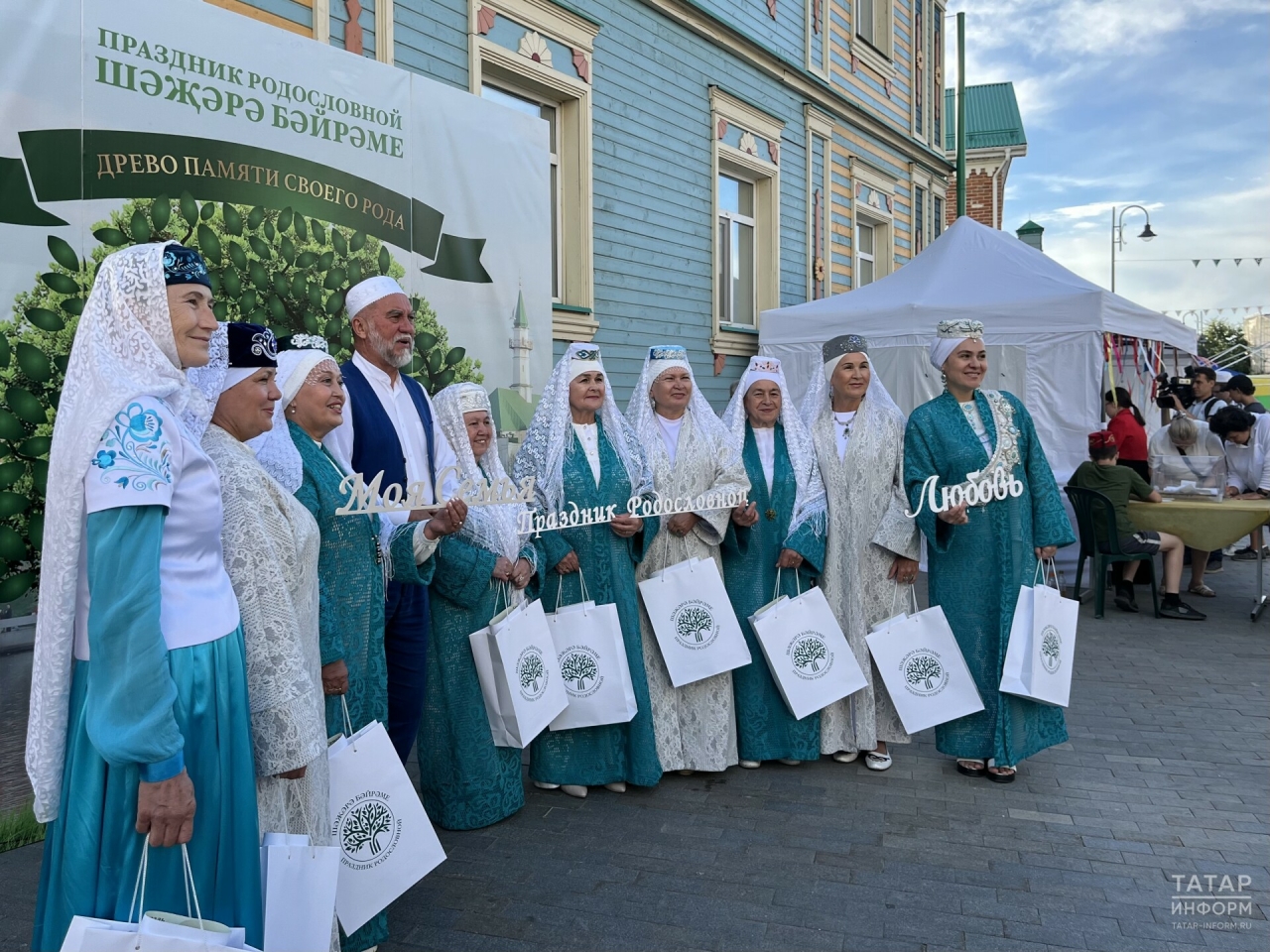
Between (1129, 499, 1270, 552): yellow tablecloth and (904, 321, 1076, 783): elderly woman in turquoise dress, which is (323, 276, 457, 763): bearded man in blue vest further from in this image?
(1129, 499, 1270, 552): yellow tablecloth

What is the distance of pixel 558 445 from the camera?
3.90 metres

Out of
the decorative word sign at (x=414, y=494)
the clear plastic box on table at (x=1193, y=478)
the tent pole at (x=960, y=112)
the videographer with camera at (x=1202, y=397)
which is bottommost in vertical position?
the clear plastic box on table at (x=1193, y=478)

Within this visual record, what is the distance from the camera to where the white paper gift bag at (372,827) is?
2.57m

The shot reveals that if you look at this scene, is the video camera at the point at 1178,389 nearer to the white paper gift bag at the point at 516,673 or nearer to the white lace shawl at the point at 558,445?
the white lace shawl at the point at 558,445

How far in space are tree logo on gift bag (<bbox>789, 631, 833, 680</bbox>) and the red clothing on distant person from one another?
6084 mm

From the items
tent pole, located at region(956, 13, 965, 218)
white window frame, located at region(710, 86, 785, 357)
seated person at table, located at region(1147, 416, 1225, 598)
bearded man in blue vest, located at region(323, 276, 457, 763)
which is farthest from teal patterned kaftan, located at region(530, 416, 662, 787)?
tent pole, located at region(956, 13, 965, 218)

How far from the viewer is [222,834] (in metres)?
1.92

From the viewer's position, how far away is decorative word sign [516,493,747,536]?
3.57 m

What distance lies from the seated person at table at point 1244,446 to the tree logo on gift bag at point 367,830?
7612 mm

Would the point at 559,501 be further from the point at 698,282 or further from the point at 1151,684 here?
the point at 698,282

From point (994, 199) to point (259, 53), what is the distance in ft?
69.1

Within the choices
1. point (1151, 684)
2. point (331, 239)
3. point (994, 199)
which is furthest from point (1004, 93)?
point (331, 239)

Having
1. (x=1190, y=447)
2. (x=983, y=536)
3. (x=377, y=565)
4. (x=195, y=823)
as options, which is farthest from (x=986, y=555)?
(x=1190, y=447)

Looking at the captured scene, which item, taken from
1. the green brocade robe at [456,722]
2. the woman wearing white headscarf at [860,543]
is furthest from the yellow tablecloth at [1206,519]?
the green brocade robe at [456,722]
